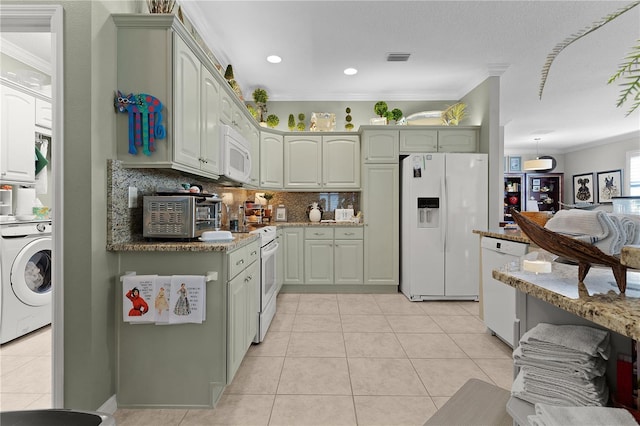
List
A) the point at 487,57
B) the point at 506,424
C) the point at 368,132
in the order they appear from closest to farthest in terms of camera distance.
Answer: the point at 506,424, the point at 487,57, the point at 368,132

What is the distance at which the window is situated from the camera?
696cm

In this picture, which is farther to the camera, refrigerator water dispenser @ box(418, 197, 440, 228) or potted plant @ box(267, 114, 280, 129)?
potted plant @ box(267, 114, 280, 129)

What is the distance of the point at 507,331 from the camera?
2586 mm

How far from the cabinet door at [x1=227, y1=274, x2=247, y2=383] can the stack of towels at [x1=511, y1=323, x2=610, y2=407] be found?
152 cm

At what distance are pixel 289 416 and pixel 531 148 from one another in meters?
9.38

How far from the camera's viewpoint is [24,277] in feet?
9.20

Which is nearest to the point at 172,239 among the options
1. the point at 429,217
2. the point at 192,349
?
the point at 192,349

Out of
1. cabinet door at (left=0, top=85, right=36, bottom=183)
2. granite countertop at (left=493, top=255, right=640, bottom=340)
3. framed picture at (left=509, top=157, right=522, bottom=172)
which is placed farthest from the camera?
framed picture at (left=509, top=157, right=522, bottom=172)

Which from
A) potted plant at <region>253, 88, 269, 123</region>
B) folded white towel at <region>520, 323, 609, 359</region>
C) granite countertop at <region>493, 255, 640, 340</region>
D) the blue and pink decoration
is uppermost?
potted plant at <region>253, 88, 269, 123</region>

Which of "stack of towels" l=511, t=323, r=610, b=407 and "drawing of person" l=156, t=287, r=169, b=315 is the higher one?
"stack of towels" l=511, t=323, r=610, b=407

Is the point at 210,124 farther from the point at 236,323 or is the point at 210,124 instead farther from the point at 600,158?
the point at 600,158

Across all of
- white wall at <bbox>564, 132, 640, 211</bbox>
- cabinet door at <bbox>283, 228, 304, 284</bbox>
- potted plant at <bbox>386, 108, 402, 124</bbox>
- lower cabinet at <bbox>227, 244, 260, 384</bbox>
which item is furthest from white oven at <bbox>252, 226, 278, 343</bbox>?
white wall at <bbox>564, 132, 640, 211</bbox>

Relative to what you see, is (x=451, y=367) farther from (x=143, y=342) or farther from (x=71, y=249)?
(x=71, y=249)

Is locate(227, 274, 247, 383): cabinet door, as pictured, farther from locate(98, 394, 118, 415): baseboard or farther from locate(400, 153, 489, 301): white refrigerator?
locate(400, 153, 489, 301): white refrigerator
